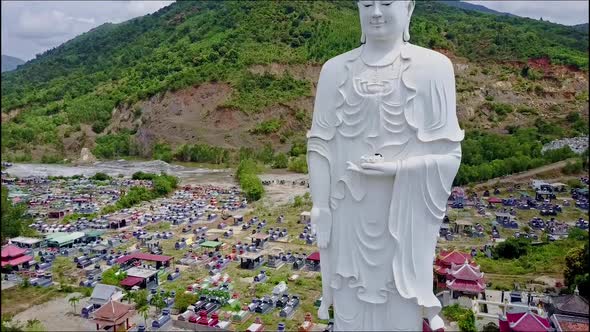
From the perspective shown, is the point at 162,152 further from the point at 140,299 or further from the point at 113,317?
the point at 113,317

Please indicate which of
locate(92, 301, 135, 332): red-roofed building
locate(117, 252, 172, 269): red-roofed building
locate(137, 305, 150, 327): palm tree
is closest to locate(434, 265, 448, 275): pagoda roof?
locate(137, 305, 150, 327): palm tree

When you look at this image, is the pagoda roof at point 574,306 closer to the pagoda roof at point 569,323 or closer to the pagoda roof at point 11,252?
the pagoda roof at point 569,323

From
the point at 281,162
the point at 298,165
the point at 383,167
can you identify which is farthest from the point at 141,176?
the point at 383,167

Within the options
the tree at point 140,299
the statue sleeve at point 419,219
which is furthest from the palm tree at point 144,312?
the statue sleeve at point 419,219

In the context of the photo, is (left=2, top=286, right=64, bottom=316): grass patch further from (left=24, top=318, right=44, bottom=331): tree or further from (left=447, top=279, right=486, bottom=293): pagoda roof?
(left=447, top=279, right=486, bottom=293): pagoda roof

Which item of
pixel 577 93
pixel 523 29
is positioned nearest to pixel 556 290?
pixel 577 93

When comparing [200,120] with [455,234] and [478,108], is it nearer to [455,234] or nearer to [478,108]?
[478,108]
